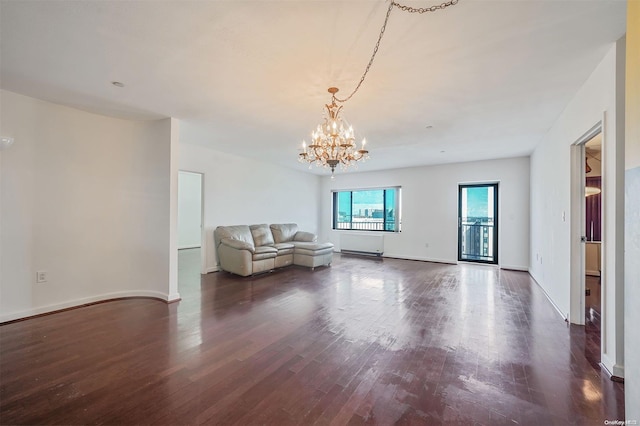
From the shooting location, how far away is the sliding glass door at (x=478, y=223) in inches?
253

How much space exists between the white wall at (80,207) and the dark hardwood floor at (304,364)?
359 millimetres

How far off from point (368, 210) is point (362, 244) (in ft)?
3.71

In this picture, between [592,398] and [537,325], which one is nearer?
[592,398]

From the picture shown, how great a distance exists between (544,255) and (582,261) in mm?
1496

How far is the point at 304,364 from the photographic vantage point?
2166mm

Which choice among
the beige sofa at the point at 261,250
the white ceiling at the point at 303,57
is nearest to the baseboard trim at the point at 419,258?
the beige sofa at the point at 261,250

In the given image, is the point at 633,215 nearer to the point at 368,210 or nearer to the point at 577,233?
the point at 577,233

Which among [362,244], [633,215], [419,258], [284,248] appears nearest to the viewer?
[633,215]

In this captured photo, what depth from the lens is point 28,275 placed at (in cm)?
306

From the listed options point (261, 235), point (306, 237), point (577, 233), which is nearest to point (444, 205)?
point (306, 237)

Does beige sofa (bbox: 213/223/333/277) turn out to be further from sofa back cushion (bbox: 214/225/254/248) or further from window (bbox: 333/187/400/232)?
window (bbox: 333/187/400/232)

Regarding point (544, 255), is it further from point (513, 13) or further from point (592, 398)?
point (513, 13)

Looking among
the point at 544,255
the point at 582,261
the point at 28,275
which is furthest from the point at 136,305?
the point at 544,255

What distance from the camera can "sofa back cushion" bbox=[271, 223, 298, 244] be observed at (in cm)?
655
